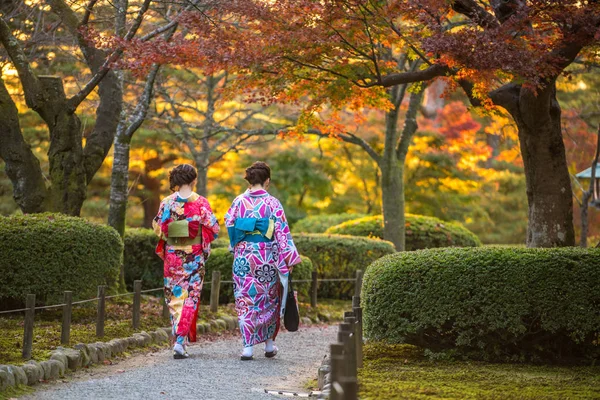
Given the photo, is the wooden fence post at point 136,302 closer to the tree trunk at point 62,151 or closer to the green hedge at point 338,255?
the tree trunk at point 62,151

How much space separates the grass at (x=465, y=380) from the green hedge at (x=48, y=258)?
Result: 141 inches

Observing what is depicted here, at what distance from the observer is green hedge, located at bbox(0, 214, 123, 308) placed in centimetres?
915

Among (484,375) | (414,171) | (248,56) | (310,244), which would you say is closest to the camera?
(484,375)

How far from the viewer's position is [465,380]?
6.21 m

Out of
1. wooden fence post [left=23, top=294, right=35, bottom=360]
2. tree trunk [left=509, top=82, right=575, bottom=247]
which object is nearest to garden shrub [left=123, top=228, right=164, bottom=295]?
tree trunk [left=509, top=82, right=575, bottom=247]

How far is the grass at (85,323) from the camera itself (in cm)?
725

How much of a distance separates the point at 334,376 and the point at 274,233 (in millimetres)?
4558

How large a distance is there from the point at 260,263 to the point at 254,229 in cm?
35

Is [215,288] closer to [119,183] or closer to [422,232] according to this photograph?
[119,183]

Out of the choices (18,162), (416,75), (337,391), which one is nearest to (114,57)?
(18,162)

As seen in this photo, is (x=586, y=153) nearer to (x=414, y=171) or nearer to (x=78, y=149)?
(x=414, y=171)

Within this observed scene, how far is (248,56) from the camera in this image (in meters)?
9.15

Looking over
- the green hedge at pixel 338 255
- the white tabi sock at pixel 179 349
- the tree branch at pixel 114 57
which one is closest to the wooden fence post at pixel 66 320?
the white tabi sock at pixel 179 349

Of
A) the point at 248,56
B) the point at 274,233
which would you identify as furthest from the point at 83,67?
the point at 274,233
